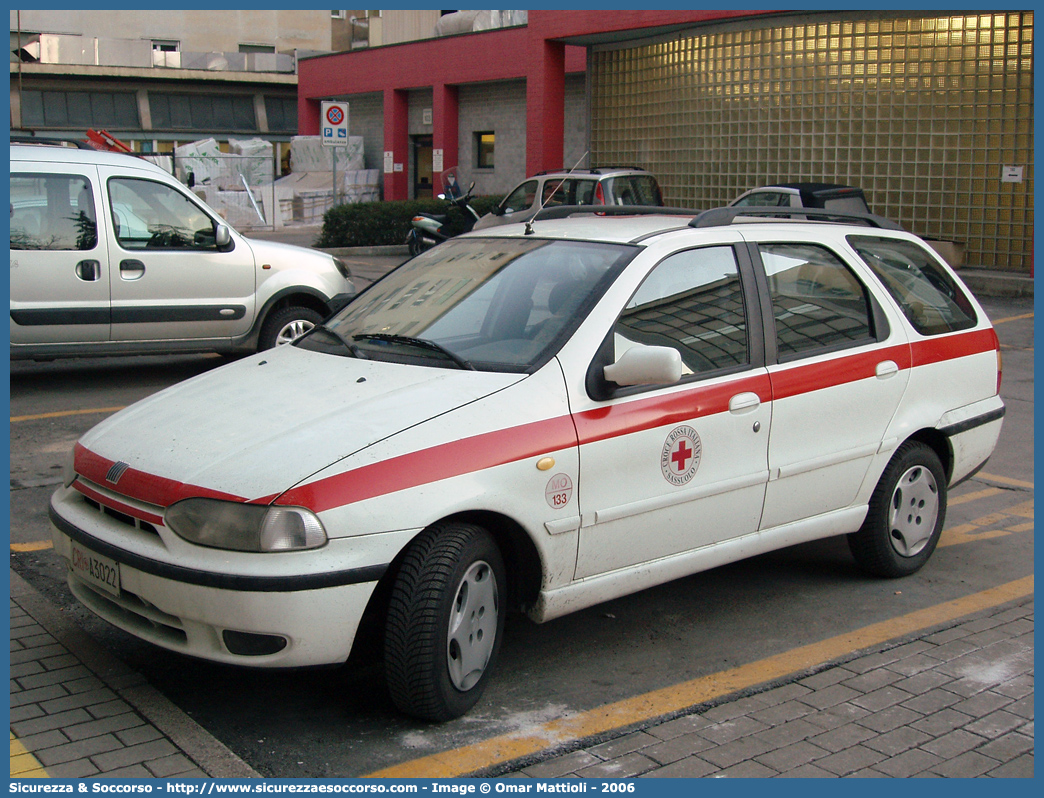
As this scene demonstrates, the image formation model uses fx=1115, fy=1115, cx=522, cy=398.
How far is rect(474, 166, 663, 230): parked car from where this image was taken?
55.1 ft

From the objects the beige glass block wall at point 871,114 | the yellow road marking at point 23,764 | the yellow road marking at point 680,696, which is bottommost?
the yellow road marking at point 680,696

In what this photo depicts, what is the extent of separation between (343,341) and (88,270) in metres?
4.90

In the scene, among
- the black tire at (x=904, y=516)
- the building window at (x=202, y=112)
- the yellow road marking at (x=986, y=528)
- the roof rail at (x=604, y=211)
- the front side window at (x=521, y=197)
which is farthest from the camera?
the building window at (x=202, y=112)

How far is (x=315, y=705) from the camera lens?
391cm

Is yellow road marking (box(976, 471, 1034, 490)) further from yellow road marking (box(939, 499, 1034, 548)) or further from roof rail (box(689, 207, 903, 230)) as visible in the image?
roof rail (box(689, 207, 903, 230))

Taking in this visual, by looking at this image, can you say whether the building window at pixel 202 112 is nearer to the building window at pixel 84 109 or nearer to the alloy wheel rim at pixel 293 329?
the building window at pixel 84 109

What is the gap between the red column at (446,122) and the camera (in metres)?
→ 31.0

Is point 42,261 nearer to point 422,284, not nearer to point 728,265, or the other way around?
point 422,284

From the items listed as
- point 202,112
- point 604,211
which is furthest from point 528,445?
point 202,112

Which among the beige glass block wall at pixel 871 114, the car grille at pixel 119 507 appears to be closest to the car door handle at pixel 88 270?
the car grille at pixel 119 507

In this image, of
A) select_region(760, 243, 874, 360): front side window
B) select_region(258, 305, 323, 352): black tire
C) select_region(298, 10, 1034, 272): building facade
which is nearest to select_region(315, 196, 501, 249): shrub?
select_region(298, 10, 1034, 272): building facade

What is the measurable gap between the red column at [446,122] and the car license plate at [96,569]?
2820 cm

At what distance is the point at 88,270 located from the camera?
869 cm

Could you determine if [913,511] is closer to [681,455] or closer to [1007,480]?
[681,455]
